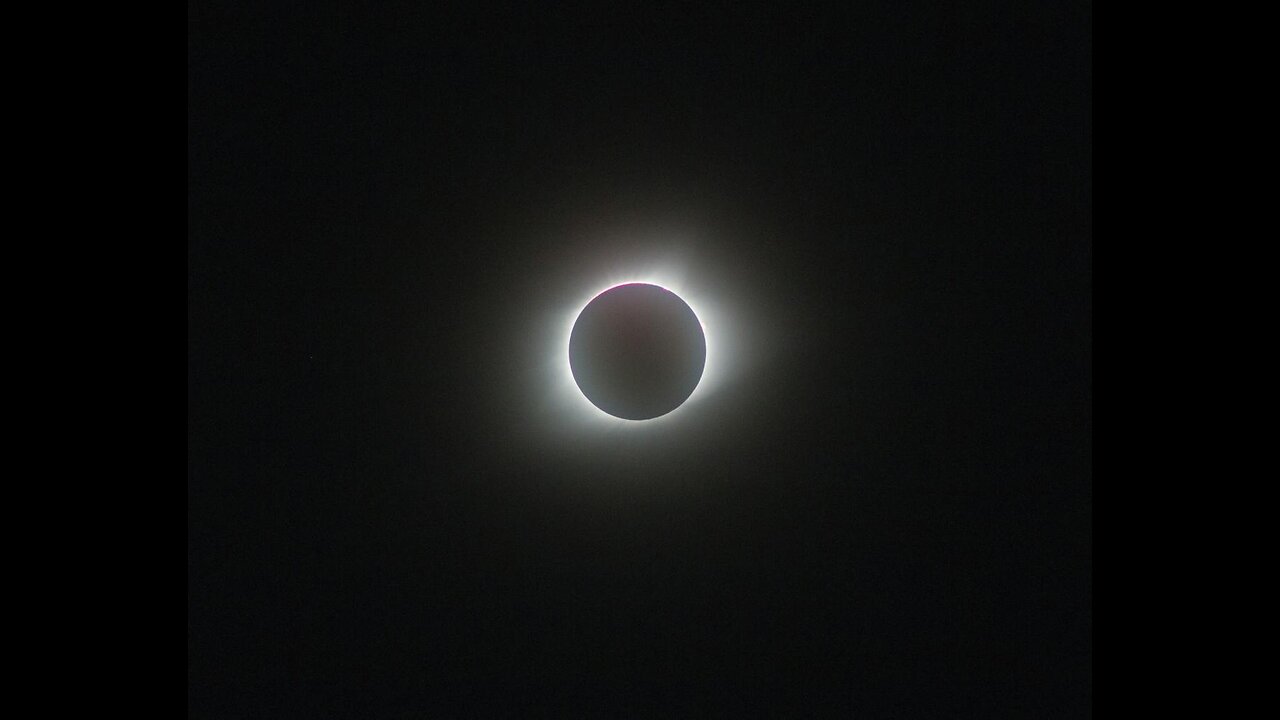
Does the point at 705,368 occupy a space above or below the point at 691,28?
below

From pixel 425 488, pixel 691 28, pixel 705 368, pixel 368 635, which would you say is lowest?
pixel 368 635

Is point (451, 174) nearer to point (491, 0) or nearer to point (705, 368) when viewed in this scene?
point (491, 0)

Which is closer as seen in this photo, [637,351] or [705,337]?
[637,351]

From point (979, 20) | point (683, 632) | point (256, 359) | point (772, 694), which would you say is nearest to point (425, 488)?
point (256, 359)

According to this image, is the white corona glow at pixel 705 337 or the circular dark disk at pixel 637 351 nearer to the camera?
the circular dark disk at pixel 637 351
